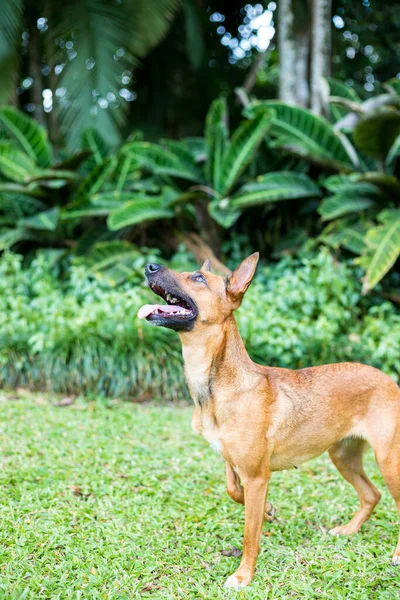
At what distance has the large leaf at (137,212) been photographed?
8008 mm

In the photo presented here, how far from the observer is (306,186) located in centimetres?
873

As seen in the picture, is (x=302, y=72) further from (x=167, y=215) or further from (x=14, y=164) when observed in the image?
(x=14, y=164)

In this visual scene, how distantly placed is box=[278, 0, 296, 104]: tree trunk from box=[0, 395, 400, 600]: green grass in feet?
21.4

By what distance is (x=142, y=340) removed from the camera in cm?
703

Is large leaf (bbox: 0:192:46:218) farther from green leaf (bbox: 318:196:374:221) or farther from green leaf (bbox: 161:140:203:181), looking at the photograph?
green leaf (bbox: 318:196:374:221)

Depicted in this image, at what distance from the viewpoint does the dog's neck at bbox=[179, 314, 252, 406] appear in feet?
11.0

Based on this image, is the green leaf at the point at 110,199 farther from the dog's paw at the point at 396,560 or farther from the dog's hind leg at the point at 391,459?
the dog's paw at the point at 396,560

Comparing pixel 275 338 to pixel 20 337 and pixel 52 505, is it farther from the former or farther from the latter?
pixel 52 505

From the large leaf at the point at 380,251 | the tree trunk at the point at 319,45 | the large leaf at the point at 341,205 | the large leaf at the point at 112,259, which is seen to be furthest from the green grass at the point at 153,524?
the tree trunk at the point at 319,45

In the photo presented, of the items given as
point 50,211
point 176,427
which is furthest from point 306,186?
point 176,427

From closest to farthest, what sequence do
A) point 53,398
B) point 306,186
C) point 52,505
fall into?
point 52,505 → point 53,398 → point 306,186

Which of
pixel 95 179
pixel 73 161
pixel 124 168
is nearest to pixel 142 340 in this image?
pixel 95 179

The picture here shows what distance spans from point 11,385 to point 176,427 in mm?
2264

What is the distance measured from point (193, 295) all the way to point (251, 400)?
67 centimetres
